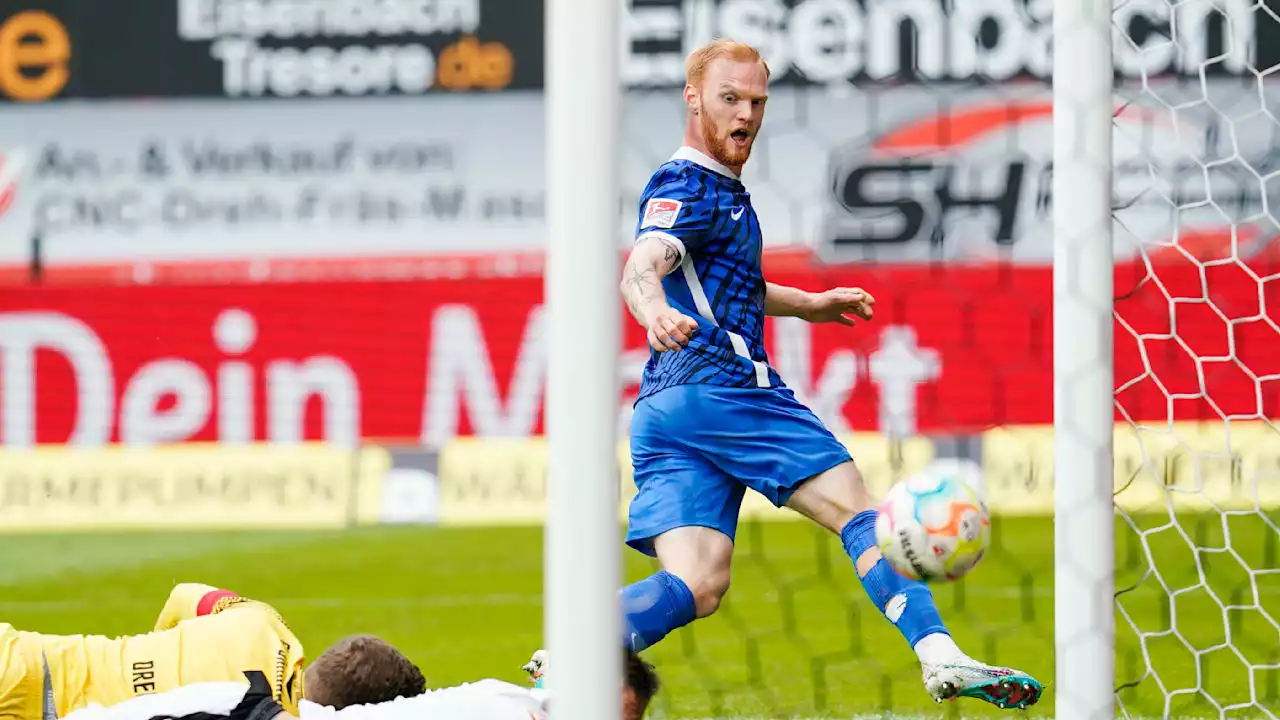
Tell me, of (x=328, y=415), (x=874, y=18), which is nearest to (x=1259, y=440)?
(x=874, y=18)

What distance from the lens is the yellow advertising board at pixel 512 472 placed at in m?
9.55

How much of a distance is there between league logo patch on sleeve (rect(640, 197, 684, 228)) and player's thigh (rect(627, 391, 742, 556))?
13.5 inches

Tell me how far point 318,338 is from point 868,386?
11.7 feet

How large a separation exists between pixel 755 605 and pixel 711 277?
3.81m

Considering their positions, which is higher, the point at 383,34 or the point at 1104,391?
the point at 383,34

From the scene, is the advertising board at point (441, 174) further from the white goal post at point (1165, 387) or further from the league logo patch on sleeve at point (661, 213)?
the league logo patch on sleeve at point (661, 213)

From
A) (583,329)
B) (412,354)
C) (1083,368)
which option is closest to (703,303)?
(1083,368)

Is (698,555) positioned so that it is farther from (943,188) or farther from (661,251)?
(943,188)

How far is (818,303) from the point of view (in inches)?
141

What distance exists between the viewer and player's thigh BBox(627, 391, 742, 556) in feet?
10.8

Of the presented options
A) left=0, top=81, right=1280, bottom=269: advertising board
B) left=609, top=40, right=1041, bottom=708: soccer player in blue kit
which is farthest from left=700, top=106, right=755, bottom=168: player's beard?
left=0, top=81, right=1280, bottom=269: advertising board

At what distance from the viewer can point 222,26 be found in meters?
11.3

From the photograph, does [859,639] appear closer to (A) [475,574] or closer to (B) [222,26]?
(A) [475,574]

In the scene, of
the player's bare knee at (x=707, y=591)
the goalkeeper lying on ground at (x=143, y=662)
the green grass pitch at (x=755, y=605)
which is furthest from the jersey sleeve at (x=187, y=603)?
the green grass pitch at (x=755, y=605)
